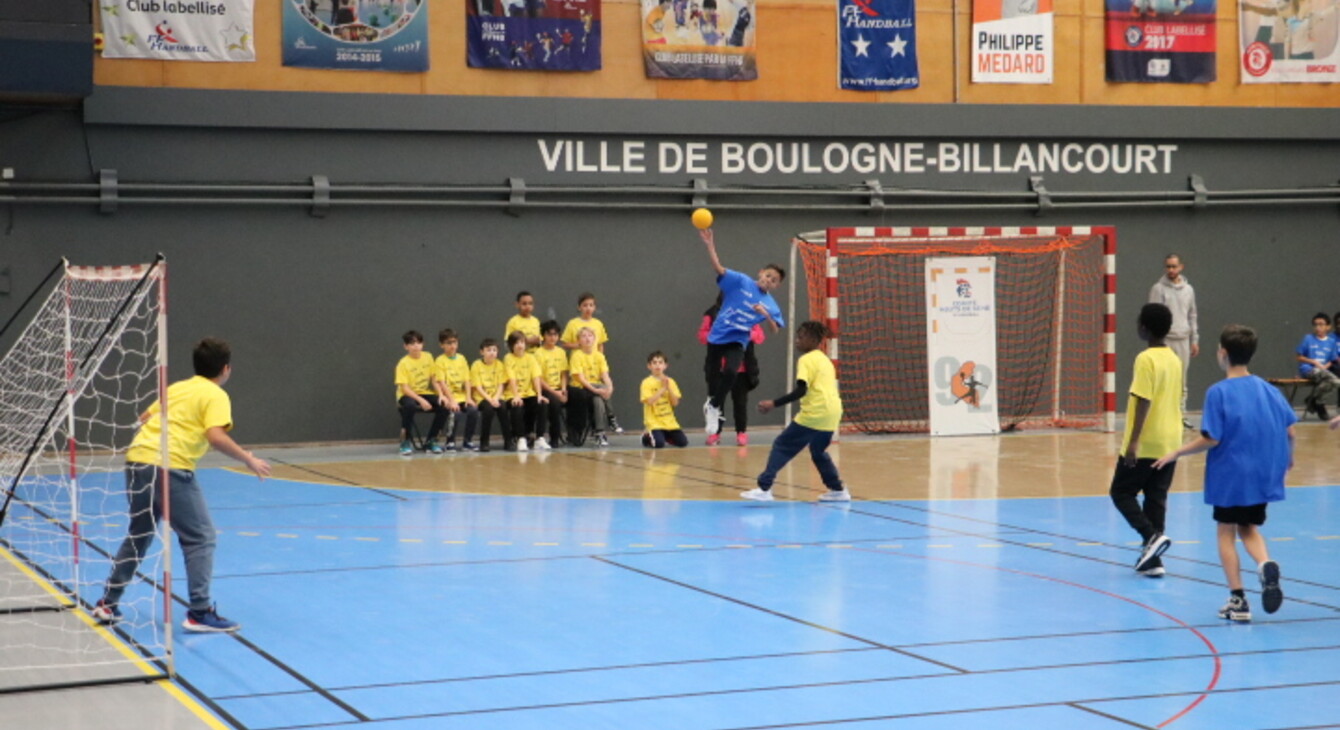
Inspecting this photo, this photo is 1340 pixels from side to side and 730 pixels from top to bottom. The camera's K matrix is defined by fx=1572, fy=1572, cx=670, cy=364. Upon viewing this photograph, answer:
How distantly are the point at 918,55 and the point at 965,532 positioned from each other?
11.3m

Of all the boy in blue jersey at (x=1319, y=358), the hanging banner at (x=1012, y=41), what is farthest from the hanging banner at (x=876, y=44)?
the boy in blue jersey at (x=1319, y=358)

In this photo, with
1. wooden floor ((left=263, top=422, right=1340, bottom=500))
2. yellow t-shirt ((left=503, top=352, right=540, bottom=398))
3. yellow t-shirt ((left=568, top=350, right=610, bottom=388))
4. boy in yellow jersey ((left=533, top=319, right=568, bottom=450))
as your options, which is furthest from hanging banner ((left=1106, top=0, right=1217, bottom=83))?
yellow t-shirt ((left=503, top=352, right=540, bottom=398))

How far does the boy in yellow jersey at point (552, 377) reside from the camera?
19.6 meters

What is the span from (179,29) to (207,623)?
12102mm

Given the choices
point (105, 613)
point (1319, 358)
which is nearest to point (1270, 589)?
point (105, 613)

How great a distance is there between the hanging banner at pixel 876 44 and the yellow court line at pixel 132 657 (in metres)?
14.0

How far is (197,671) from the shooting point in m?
7.73

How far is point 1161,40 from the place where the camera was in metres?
22.8

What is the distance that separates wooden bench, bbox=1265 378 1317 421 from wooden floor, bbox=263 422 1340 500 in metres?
2.45

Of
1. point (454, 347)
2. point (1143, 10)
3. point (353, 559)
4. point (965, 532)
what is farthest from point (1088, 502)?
point (1143, 10)

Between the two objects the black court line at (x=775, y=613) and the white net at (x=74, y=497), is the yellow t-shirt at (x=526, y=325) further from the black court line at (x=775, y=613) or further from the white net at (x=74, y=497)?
the black court line at (x=775, y=613)

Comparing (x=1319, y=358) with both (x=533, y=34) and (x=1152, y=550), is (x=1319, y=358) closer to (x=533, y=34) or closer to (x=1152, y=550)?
(x=533, y=34)

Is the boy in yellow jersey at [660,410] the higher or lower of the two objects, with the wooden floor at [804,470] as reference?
higher

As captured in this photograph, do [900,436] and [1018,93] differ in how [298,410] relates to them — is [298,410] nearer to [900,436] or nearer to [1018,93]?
[900,436]
